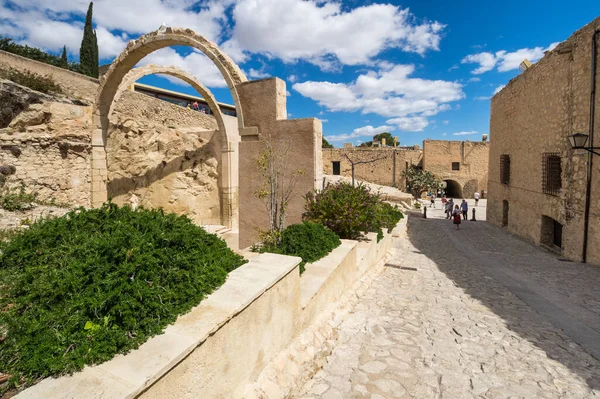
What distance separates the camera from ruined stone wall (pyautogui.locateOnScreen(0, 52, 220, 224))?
27.2 feet

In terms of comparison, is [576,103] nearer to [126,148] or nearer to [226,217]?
[226,217]

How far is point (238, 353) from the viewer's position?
6.68 ft

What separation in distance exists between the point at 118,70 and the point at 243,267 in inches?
310

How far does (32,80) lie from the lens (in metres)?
10.1

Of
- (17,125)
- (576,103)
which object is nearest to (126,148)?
(17,125)

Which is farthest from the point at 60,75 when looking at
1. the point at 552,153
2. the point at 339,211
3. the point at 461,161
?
the point at 461,161

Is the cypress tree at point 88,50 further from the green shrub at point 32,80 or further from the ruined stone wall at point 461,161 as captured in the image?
the ruined stone wall at point 461,161

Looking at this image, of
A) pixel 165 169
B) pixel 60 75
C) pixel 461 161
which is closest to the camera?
pixel 165 169

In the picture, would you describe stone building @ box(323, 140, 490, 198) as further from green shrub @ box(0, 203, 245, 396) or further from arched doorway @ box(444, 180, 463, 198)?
green shrub @ box(0, 203, 245, 396)

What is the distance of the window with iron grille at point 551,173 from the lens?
9991mm

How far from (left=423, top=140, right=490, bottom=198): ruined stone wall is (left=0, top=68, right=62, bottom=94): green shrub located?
3128 cm

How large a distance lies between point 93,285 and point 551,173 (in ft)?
41.9

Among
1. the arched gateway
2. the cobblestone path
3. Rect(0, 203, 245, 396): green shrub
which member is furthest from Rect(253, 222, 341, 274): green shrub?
the arched gateway

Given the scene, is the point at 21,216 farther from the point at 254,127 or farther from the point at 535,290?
the point at 535,290
